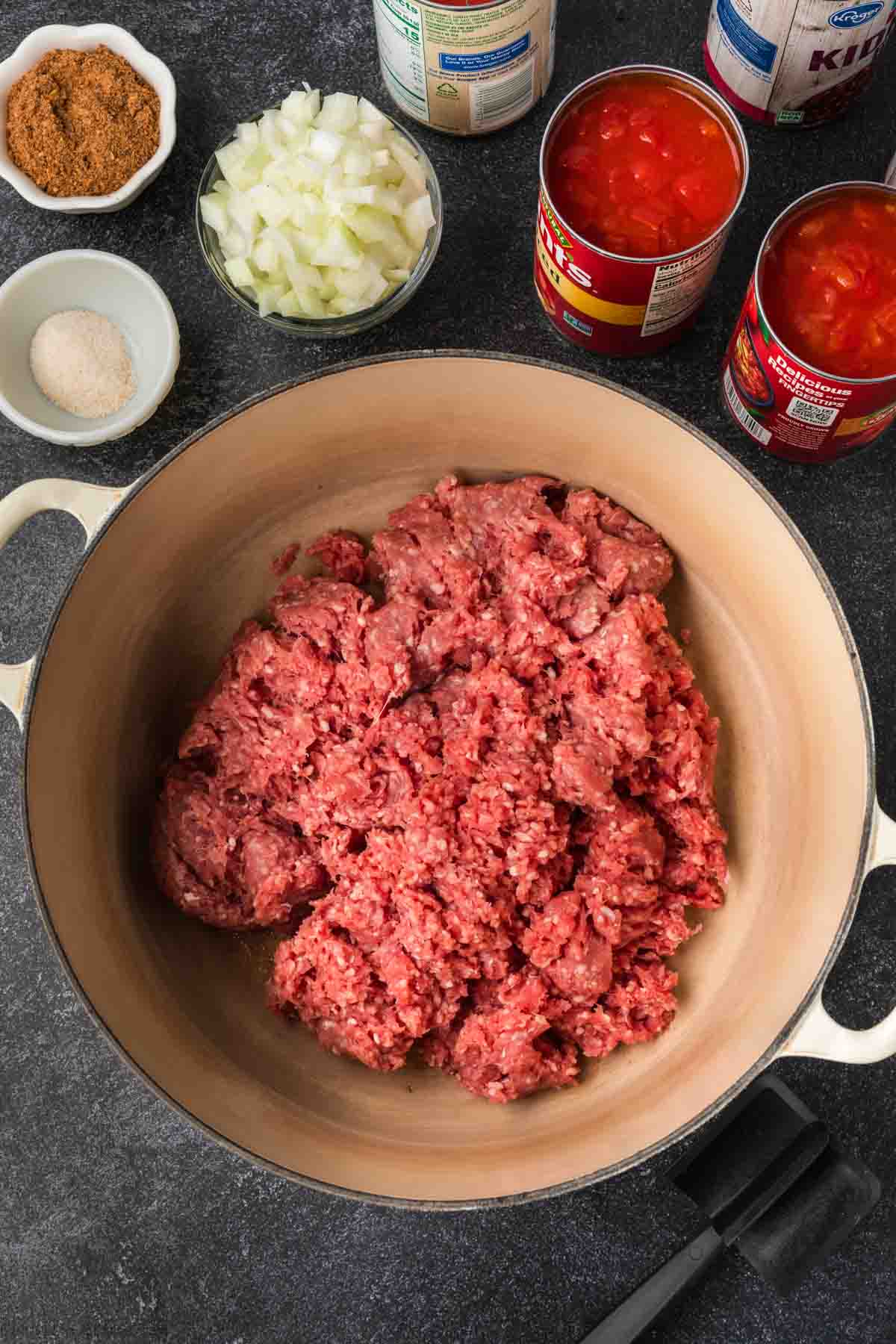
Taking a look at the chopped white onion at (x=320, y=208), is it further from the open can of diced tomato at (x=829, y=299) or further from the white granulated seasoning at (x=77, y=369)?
the open can of diced tomato at (x=829, y=299)

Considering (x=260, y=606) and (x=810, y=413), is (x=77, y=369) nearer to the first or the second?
(x=260, y=606)

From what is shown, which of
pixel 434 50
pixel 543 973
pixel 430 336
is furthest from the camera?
pixel 430 336

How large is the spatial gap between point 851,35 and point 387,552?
1440 mm

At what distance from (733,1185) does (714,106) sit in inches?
90.3

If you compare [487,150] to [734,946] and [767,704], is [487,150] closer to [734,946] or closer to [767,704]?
[767,704]

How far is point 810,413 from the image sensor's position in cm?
230

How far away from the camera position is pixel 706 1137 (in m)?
2.59

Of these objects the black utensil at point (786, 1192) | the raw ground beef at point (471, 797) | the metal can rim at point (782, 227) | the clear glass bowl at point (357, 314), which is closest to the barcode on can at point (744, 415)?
the metal can rim at point (782, 227)

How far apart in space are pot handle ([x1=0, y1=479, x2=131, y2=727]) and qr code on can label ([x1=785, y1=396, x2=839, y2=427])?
1383mm

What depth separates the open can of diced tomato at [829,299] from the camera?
89.4 inches

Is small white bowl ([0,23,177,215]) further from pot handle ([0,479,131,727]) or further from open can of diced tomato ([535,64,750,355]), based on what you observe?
open can of diced tomato ([535,64,750,355])

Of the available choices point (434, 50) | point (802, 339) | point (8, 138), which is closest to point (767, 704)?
point (802, 339)

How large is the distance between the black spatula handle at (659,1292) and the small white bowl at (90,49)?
277cm

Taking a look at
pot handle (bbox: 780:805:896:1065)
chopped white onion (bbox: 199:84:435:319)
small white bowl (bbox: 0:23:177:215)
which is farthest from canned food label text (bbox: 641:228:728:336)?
pot handle (bbox: 780:805:896:1065)
